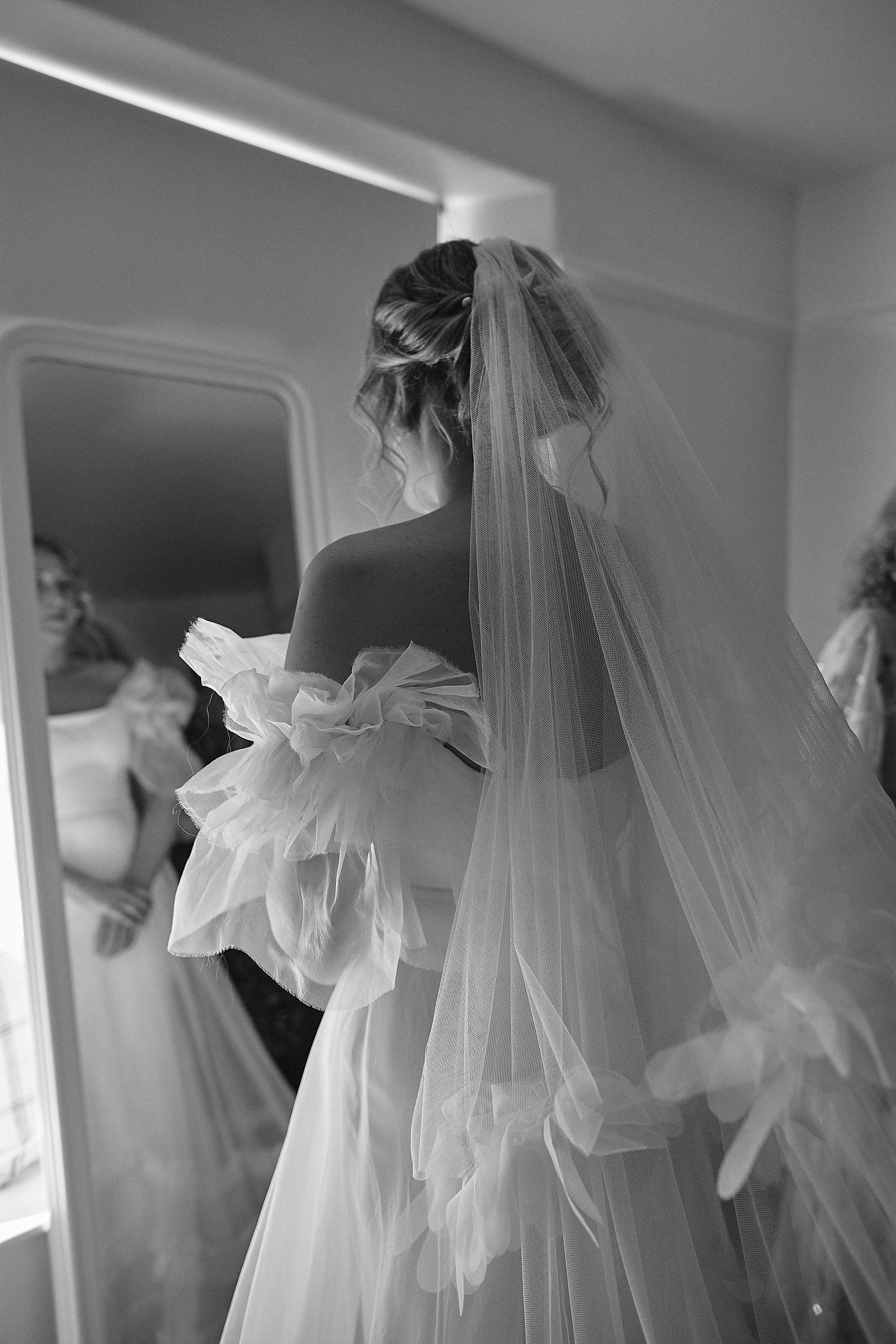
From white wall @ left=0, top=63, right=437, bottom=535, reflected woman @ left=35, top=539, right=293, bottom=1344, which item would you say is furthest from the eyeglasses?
white wall @ left=0, top=63, right=437, bottom=535

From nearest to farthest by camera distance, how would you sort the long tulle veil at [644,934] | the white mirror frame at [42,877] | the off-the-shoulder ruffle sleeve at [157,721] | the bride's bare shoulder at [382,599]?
the long tulle veil at [644,934]
the bride's bare shoulder at [382,599]
the white mirror frame at [42,877]
the off-the-shoulder ruffle sleeve at [157,721]

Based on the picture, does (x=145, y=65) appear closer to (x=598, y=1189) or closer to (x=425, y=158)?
(x=425, y=158)

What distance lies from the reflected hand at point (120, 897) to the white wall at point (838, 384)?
81.8 inches

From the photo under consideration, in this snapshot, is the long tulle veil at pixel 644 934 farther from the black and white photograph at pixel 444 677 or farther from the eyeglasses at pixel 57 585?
the eyeglasses at pixel 57 585

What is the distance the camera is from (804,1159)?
3.07 ft

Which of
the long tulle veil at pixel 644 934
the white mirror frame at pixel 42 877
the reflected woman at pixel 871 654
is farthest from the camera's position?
the reflected woman at pixel 871 654

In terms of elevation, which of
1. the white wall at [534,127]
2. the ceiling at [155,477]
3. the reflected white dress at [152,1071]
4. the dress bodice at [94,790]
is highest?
the white wall at [534,127]

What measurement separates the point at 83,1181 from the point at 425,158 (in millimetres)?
1903

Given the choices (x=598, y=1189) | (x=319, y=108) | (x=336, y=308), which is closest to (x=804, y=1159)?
(x=598, y=1189)

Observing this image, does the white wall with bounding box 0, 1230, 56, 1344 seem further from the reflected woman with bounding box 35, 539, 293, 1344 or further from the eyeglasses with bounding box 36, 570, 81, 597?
the eyeglasses with bounding box 36, 570, 81, 597

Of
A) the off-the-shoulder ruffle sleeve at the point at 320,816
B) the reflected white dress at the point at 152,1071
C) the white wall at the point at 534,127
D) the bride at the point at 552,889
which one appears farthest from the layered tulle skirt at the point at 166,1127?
the white wall at the point at 534,127

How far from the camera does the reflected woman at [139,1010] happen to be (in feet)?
5.60

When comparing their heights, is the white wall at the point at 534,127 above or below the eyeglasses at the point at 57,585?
above

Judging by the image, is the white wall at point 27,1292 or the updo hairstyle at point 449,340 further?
the white wall at point 27,1292
